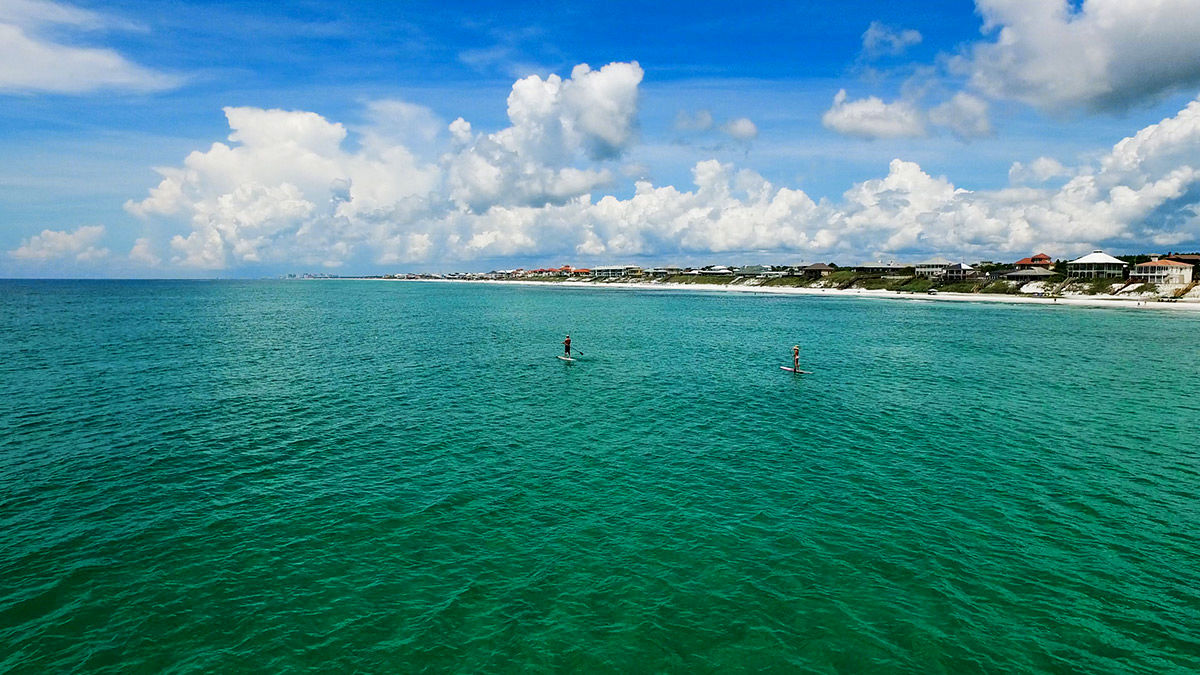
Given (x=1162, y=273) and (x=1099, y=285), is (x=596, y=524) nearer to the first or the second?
Result: (x=1162, y=273)

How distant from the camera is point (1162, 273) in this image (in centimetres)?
17200

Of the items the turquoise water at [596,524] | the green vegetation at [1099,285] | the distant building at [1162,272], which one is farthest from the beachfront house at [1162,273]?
the turquoise water at [596,524]

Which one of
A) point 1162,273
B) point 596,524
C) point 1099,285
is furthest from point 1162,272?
point 596,524

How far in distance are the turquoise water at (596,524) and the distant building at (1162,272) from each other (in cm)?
16015

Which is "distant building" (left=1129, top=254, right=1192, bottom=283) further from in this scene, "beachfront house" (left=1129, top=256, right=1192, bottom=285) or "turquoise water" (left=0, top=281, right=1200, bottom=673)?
"turquoise water" (left=0, top=281, right=1200, bottom=673)

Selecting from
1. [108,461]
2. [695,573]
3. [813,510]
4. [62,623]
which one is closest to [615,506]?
[695,573]

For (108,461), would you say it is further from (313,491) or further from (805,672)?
(805,672)

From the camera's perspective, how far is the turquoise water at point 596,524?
58.5ft

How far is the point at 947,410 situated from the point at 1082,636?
30452mm

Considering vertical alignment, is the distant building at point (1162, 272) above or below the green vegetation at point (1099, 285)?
above

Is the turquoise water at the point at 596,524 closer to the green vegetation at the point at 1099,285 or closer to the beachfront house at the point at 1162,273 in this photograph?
the beachfront house at the point at 1162,273

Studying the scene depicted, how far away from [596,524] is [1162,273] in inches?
9023

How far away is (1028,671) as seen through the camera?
1655 centimetres

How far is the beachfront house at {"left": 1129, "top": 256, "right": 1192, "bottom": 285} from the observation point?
16738cm
